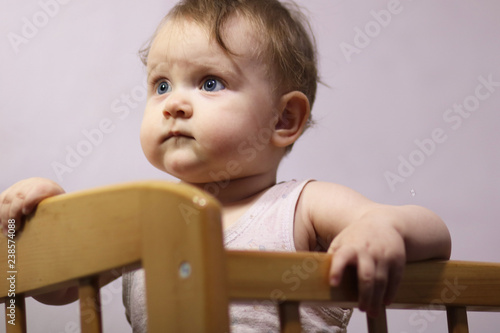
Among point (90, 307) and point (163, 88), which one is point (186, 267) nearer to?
point (90, 307)

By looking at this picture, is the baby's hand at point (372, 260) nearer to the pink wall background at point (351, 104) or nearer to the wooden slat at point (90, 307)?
the wooden slat at point (90, 307)

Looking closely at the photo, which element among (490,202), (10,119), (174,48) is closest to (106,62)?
(10,119)

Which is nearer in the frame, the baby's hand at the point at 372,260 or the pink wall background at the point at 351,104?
the baby's hand at the point at 372,260

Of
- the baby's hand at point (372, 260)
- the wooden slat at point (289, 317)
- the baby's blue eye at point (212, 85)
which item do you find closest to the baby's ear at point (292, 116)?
the baby's blue eye at point (212, 85)

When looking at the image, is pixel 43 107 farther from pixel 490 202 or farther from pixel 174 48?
pixel 490 202

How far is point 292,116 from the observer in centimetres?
101

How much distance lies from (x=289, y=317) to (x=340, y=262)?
7 cm

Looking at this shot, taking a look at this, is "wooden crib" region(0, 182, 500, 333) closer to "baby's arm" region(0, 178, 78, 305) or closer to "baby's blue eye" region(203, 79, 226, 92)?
"baby's arm" region(0, 178, 78, 305)

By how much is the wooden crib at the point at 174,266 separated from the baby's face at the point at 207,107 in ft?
1.06

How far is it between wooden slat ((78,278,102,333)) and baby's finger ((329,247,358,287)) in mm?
199

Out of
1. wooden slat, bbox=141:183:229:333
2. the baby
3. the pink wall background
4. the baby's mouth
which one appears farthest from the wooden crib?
the pink wall background

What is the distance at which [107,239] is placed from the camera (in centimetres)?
49

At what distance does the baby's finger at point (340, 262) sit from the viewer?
0.55m

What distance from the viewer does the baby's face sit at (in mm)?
880
